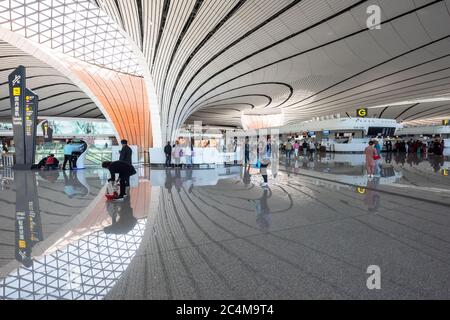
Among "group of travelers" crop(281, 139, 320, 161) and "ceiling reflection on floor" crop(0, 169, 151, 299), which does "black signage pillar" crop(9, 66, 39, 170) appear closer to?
"ceiling reflection on floor" crop(0, 169, 151, 299)

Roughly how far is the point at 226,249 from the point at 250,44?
15.9 m

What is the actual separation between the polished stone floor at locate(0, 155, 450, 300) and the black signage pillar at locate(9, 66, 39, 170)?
31.0ft

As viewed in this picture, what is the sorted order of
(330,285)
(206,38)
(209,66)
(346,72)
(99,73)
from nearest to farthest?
(330,285), (206,38), (209,66), (346,72), (99,73)

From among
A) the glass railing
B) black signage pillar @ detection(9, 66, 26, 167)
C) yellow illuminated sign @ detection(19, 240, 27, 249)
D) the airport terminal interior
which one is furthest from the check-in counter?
yellow illuminated sign @ detection(19, 240, 27, 249)

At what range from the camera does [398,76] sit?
75.4 feet

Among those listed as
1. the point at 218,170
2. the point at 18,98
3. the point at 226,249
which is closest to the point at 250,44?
the point at 218,170

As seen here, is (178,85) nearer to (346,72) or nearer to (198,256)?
(346,72)

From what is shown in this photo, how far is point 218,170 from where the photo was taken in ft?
42.9

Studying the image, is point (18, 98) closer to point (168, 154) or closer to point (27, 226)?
point (168, 154)

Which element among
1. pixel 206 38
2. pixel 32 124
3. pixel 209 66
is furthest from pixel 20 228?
pixel 209 66

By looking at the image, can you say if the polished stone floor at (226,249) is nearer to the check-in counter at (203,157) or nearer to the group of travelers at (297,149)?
the check-in counter at (203,157)

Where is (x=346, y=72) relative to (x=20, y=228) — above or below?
above
